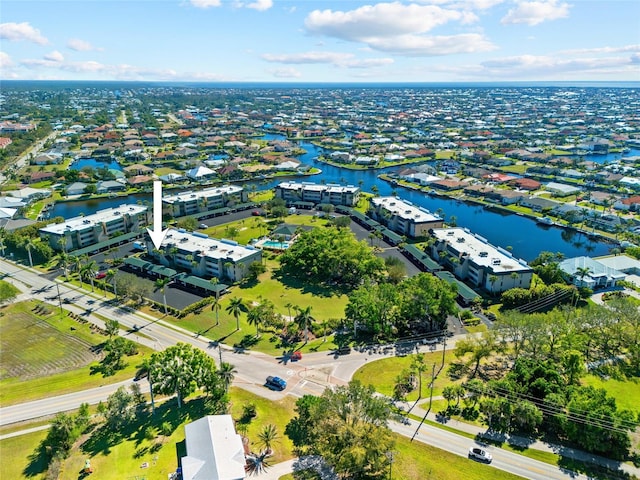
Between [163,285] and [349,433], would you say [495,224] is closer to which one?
[163,285]

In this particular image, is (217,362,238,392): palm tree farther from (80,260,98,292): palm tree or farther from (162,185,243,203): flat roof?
(162,185,243,203): flat roof

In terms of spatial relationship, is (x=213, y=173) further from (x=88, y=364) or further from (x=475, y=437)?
(x=475, y=437)

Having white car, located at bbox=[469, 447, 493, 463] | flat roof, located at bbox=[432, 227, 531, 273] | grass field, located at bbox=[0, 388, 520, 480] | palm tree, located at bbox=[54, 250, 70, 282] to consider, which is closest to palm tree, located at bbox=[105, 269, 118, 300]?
palm tree, located at bbox=[54, 250, 70, 282]

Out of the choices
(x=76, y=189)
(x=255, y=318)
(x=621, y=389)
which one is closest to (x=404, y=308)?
(x=255, y=318)

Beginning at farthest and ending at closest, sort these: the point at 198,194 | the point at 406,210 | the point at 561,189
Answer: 1. the point at 561,189
2. the point at 198,194
3. the point at 406,210

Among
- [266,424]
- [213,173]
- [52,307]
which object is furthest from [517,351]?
[213,173]

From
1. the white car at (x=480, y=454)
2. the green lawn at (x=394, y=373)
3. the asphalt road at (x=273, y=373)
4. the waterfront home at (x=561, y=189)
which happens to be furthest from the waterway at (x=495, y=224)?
the white car at (x=480, y=454)
